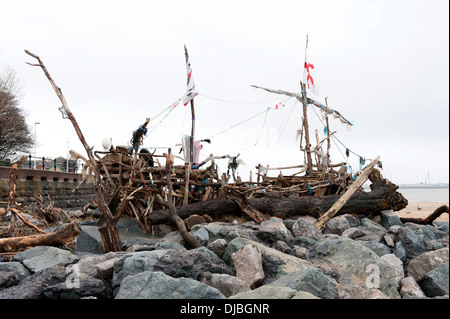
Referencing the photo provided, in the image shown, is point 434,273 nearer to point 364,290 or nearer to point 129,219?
point 364,290

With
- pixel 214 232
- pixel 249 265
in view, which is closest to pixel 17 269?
pixel 214 232

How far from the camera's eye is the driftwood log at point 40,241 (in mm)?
6680

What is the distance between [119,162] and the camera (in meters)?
10.0

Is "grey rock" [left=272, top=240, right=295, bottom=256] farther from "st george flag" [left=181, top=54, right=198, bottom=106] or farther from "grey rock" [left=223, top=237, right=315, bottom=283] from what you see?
"st george flag" [left=181, top=54, right=198, bottom=106]

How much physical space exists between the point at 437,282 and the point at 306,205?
518 cm

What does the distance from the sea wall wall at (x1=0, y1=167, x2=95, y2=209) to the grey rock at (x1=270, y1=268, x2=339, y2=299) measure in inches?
592

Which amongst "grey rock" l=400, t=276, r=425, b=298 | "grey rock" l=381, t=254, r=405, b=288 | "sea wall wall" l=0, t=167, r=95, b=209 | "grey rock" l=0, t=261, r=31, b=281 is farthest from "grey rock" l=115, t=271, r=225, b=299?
"sea wall wall" l=0, t=167, r=95, b=209

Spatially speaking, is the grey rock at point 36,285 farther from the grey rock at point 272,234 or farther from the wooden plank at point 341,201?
the wooden plank at point 341,201

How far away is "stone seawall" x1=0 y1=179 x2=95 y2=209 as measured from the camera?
1837cm

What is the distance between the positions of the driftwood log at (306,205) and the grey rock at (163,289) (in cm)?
605

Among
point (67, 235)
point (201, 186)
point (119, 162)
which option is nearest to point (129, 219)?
point (119, 162)

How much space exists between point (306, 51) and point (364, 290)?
1634cm

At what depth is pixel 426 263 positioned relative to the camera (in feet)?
18.8

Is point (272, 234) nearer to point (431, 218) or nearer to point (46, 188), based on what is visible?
point (431, 218)
